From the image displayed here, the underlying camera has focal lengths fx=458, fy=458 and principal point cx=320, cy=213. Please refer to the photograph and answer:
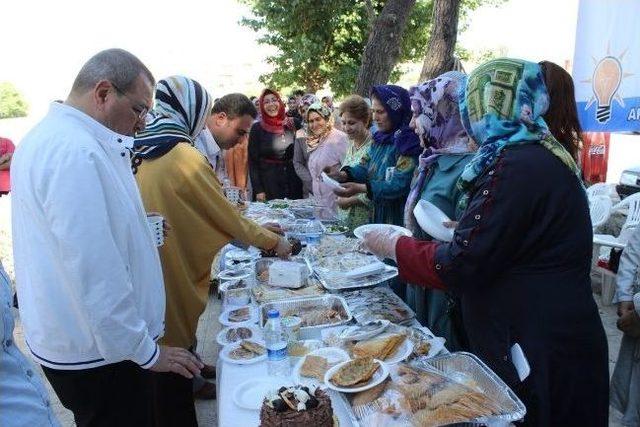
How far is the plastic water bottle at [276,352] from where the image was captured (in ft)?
5.36

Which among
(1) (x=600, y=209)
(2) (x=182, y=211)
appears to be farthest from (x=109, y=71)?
(1) (x=600, y=209)

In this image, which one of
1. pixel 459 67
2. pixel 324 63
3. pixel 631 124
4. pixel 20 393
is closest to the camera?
pixel 20 393

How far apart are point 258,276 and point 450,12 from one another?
519 cm

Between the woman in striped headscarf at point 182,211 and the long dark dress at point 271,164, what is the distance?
3.17 meters

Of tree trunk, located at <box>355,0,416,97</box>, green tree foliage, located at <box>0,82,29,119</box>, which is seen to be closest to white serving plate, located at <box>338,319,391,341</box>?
tree trunk, located at <box>355,0,416,97</box>

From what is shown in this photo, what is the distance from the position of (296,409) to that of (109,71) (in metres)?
1.10

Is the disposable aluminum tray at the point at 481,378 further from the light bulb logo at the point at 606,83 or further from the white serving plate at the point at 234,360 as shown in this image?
the light bulb logo at the point at 606,83

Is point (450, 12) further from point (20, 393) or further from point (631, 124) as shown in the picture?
point (20, 393)

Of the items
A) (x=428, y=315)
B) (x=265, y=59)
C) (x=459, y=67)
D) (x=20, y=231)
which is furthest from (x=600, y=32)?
(x=265, y=59)

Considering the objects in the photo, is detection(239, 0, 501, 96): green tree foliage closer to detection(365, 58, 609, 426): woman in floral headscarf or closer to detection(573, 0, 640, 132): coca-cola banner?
detection(573, 0, 640, 132): coca-cola banner

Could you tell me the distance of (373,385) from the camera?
1412 millimetres

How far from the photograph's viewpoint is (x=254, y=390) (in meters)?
1.53

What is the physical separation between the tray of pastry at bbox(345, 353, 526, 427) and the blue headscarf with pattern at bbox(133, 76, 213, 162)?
1328 mm

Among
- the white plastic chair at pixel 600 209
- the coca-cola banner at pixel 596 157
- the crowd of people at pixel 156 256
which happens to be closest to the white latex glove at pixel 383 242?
the crowd of people at pixel 156 256
